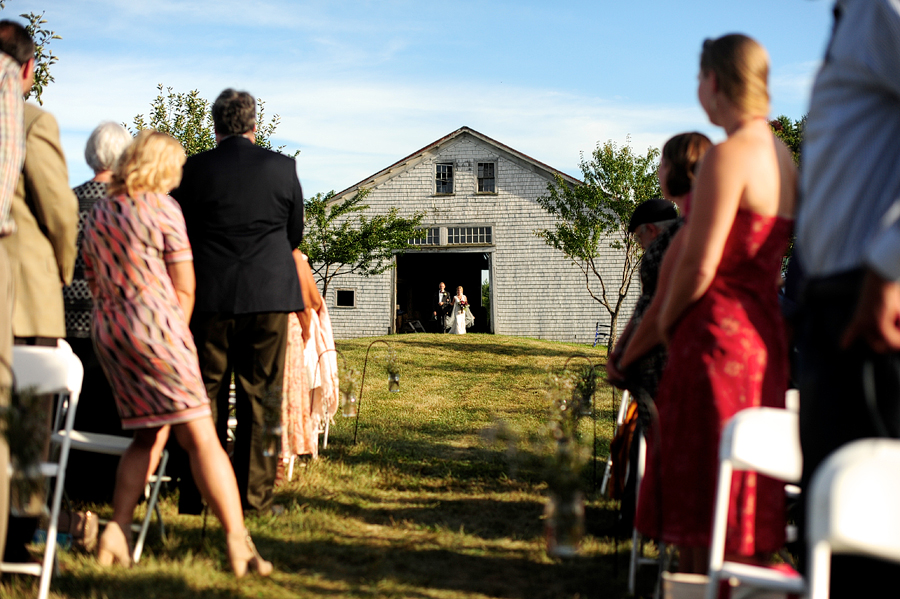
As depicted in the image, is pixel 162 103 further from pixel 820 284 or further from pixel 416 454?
pixel 820 284

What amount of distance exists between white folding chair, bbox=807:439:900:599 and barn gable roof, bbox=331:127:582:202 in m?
25.7

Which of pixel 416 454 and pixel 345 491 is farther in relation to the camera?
pixel 416 454

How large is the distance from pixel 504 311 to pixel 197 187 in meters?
23.0

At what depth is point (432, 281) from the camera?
3422 cm

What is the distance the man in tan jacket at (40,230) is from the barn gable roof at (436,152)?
2353 centimetres

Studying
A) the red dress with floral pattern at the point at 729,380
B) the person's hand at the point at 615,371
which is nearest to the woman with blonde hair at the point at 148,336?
the person's hand at the point at 615,371

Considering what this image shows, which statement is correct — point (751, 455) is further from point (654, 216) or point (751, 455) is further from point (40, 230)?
point (40, 230)

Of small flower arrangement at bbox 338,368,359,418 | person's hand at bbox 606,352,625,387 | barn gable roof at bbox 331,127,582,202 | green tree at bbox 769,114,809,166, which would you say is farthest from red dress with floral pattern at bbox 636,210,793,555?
green tree at bbox 769,114,809,166

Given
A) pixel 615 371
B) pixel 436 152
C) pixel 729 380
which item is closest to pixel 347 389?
pixel 615 371

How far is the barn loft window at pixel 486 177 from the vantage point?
27.7 meters

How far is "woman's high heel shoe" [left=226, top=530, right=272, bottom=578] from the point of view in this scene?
326cm

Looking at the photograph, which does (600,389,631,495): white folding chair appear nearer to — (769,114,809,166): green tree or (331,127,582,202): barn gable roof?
(331,127,582,202): barn gable roof

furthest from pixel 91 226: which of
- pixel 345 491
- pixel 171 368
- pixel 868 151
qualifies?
pixel 868 151

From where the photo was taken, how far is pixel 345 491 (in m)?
5.14
